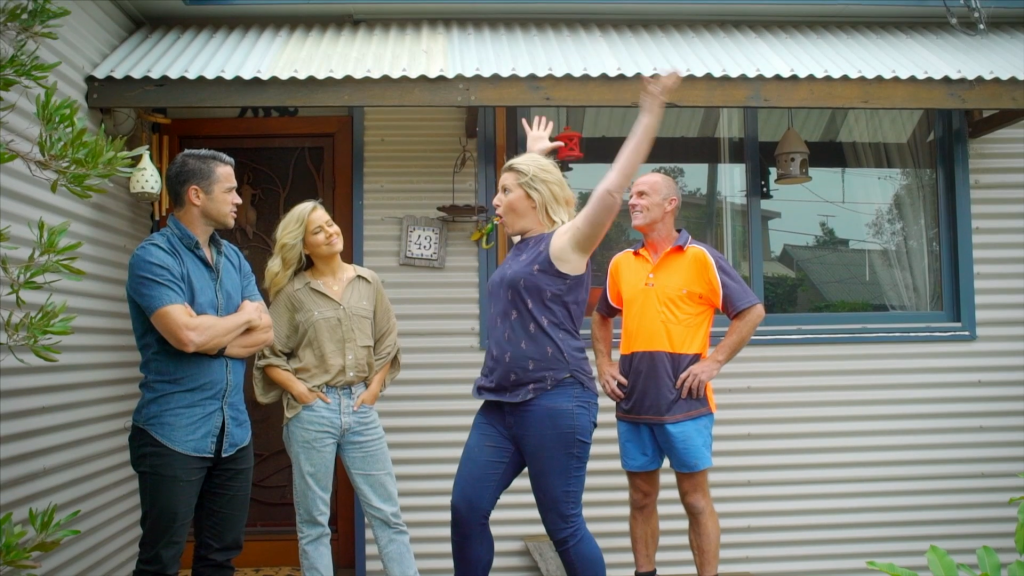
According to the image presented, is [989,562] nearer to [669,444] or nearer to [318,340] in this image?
[669,444]

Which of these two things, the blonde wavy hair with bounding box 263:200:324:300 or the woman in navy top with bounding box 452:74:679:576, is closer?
the woman in navy top with bounding box 452:74:679:576

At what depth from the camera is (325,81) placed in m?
3.95

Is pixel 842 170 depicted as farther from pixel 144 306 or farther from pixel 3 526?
pixel 3 526

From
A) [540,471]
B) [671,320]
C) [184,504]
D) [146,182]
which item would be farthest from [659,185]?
[146,182]

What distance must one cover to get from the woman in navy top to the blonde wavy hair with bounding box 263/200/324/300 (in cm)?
106

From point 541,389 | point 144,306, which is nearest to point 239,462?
point 144,306

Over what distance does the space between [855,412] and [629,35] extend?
2.30m

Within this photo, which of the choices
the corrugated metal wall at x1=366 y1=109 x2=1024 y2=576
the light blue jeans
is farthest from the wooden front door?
the light blue jeans

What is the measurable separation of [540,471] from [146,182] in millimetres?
2415

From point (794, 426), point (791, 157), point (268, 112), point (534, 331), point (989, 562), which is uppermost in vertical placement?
point (268, 112)

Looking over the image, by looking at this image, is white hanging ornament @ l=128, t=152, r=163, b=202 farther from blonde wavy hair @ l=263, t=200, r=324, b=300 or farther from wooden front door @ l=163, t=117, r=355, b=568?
blonde wavy hair @ l=263, t=200, r=324, b=300

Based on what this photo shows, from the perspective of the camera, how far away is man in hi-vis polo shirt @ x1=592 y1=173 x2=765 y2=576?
3.53 meters

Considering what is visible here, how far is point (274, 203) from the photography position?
4.80 m

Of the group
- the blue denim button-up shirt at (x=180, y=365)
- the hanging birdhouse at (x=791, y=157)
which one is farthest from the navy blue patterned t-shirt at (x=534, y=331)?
the hanging birdhouse at (x=791, y=157)
